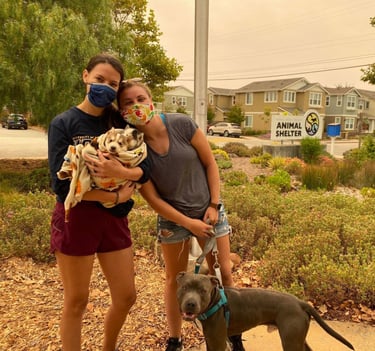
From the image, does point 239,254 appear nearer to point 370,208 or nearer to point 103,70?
point 370,208

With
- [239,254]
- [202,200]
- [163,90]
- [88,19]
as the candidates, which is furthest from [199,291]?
[163,90]

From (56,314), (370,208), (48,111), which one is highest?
(48,111)

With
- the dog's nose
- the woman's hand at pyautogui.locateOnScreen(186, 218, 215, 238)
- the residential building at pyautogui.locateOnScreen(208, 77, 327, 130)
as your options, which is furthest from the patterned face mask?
the residential building at pyautogui.locateOnScreen(208, 77, 327, 130)

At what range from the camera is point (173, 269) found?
2.53 meters

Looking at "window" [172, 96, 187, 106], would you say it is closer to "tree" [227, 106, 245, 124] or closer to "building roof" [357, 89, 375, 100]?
"tree" [227, 106, 245, 124]

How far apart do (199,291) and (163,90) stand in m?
18.8

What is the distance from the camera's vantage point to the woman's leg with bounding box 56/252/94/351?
2076mm

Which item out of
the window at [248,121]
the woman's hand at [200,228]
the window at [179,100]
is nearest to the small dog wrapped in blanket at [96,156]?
the woman's hand at [200,228]

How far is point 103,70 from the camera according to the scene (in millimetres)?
2053

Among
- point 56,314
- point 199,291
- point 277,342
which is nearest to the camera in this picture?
point 199,291

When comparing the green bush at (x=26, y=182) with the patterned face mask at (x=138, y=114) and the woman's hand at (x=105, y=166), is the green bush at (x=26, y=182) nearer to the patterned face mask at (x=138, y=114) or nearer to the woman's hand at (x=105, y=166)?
the patterned face mask at (x=138, y=114)

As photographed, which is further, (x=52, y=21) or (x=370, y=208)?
(x=52, y=21)

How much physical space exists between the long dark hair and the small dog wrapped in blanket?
189 mm

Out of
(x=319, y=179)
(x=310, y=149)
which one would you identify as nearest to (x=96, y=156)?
(x=319, y=179)
